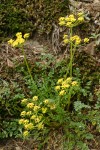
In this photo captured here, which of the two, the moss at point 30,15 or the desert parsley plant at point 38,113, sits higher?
the moss at point 30,15

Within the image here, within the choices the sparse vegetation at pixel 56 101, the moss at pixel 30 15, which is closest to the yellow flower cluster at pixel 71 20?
the sparse vegetation at pixel 56 101

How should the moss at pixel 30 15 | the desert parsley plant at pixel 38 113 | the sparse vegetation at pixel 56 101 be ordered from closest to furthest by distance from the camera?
1. the desert parsley plant at pixel 38 113
2. the sparse vegetation at pixel 56 101
3. the moss at pixel 30 15

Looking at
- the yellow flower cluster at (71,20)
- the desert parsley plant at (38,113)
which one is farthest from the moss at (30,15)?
the desert parsley plant at (38,113)

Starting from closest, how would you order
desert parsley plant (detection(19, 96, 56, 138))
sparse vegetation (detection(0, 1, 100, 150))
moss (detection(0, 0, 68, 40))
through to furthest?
desert parsley plant (detection(19, 96, 56, 138)) → sparse vegetation (detection(0, 1, 100, 150)) → moss (detection(0, 0, 68, 40))

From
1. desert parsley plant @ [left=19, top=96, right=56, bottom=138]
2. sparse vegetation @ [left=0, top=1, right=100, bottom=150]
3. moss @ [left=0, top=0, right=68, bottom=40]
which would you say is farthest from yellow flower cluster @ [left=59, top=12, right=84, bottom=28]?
moss @ [left=0, top=0, right=68, bottom=40]

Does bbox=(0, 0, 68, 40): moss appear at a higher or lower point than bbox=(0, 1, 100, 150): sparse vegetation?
higher

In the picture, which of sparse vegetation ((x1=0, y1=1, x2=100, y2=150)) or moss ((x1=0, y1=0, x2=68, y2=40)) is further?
moss ((x1=0, y1=0, x2=68, y2=40))

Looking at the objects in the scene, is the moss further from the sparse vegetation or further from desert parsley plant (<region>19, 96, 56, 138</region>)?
desert parsley plant (<region>19, 96, 56, 138</region>)

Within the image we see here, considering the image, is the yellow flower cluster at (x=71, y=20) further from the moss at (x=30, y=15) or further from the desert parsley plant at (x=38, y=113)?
the moss at (x=30, y=15)

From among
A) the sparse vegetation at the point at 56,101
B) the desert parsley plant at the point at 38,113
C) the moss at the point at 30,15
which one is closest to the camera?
the desert parsley plant at the point at 38,113

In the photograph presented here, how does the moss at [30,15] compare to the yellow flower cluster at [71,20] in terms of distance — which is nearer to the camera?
the yellow flower cluster at [71,20]

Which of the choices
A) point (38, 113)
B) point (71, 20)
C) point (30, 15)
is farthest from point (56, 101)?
point (30, 15)

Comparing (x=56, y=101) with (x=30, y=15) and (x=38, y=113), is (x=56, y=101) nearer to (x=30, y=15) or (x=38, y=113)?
(x=38, y=113)

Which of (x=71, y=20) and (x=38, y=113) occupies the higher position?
(x=71, y=20)
